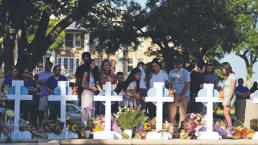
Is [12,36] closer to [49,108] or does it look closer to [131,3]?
[131,3]

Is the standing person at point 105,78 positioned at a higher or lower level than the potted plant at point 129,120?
higher

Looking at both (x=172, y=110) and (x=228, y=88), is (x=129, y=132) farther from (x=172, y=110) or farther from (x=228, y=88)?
(x=228, y=88)

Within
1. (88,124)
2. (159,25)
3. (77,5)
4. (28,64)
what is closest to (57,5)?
(77,5)

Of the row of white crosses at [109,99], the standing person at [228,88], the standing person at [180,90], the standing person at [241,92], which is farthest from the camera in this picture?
the standing person at [241,92]

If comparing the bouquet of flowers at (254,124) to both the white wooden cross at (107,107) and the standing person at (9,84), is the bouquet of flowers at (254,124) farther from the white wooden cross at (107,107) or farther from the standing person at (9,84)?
the standing person at (9,84)

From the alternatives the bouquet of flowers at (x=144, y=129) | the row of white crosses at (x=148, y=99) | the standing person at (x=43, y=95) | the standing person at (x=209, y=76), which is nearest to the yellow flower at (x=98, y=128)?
the row of white crosses at (x=148, y=99)

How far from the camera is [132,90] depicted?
58.9ft

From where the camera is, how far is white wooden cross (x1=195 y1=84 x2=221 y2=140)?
16250mm

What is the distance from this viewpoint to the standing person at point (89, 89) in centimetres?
1670

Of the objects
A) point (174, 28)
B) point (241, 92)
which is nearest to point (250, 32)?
point (174, 28)

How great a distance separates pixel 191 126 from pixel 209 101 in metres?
0.99

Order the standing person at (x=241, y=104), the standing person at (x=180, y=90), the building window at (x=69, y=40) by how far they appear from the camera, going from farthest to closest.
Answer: the building window at (x=69, y=40)
the standing person at (x=241, y=104)
the standing person at (x=180, y=90)

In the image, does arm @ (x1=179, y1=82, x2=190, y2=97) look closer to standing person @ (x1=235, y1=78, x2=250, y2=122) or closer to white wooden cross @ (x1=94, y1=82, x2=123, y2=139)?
white wooden cross @ (x1=94, y1=82, x2=123, y2=139)

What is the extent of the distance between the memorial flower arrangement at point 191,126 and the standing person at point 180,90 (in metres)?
1.00
